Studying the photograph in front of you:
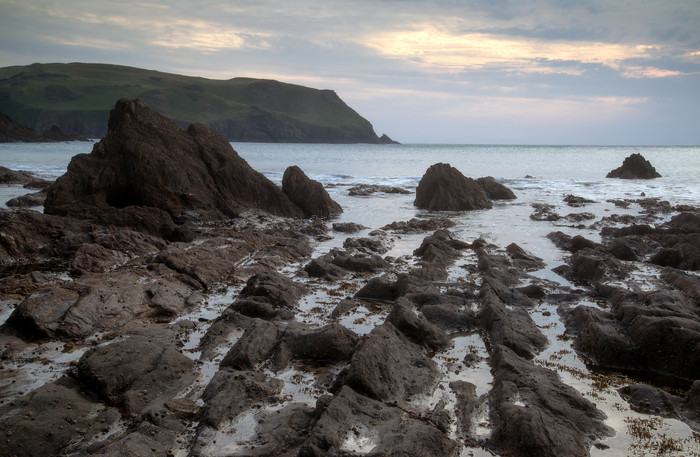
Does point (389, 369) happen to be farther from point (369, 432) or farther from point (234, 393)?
point (234, 393)

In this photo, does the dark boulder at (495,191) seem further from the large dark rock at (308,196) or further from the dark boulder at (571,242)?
the dark boulder at (571,242)

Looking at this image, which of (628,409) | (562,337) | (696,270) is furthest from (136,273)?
(696,270)

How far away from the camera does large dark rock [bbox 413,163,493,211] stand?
2852 centimetres

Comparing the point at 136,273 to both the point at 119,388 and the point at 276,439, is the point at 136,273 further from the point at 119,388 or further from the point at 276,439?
the point at 276,439

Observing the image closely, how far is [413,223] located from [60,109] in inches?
6474

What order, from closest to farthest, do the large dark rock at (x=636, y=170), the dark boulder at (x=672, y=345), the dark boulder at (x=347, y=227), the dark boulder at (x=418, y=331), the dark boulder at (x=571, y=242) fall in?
the dark boulder at (x=672, y=345)
the dark boulder at (x=418, y=331)
the dark boulder at (x=571, y=242)
the dark boulder at (x=347, y=227)
the large dark rock at (x=636, y=170)

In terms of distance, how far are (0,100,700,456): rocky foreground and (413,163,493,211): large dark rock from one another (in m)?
10.9

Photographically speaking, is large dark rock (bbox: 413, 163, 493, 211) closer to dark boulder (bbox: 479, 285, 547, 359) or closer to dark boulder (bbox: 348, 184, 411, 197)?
dark boulder (bbox: 348, 184, 411, 197)

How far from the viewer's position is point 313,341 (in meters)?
8.52

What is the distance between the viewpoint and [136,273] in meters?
11.9

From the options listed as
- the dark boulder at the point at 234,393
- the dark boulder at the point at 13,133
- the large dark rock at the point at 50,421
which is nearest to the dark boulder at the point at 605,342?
the dark boulder at the point at 234,393

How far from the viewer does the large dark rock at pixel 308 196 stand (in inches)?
976

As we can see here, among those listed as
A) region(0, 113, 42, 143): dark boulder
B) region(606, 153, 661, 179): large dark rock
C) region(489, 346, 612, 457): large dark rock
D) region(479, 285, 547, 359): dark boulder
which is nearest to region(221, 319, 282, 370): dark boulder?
region(489, 346, 612, 457): large dark rock

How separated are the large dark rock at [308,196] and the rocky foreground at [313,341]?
6.85 metres
